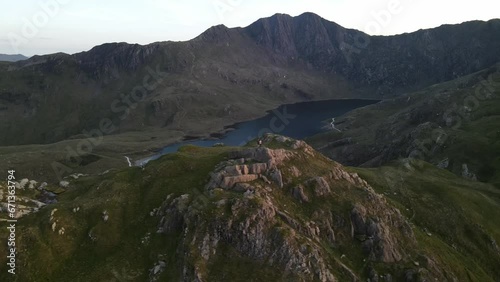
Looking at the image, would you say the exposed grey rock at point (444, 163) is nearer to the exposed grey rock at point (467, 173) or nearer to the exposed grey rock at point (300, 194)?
the exposed grey rock at point (467, 173)

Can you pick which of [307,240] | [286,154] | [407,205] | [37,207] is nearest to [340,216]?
[307,240]

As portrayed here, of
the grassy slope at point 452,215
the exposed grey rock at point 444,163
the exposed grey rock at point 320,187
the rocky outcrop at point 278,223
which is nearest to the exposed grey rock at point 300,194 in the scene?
the rocky outcrop at point 278,223

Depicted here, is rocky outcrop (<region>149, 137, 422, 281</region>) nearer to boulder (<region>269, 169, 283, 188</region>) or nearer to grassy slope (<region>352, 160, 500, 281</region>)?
boulder (<region>269, 169, 283, 188</region>)

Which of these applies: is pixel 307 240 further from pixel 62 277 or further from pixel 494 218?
pixel 494 218

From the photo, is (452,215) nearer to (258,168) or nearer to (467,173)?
(258,168)

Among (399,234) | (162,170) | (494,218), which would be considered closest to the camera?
(399,234)

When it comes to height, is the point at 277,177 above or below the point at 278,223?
above

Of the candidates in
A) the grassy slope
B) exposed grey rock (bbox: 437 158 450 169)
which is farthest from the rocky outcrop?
exposed grey rock (bbox: 437 158 450 169)

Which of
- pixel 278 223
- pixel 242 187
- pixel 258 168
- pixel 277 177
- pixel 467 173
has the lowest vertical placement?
pixel 467 173

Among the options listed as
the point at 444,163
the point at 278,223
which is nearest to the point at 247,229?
the point at 278,223

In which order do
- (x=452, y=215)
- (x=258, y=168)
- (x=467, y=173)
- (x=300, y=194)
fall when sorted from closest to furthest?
(x=300, y=194) < (x=258, y=168) < (x=452, y=215) < (x=467, y=173)
